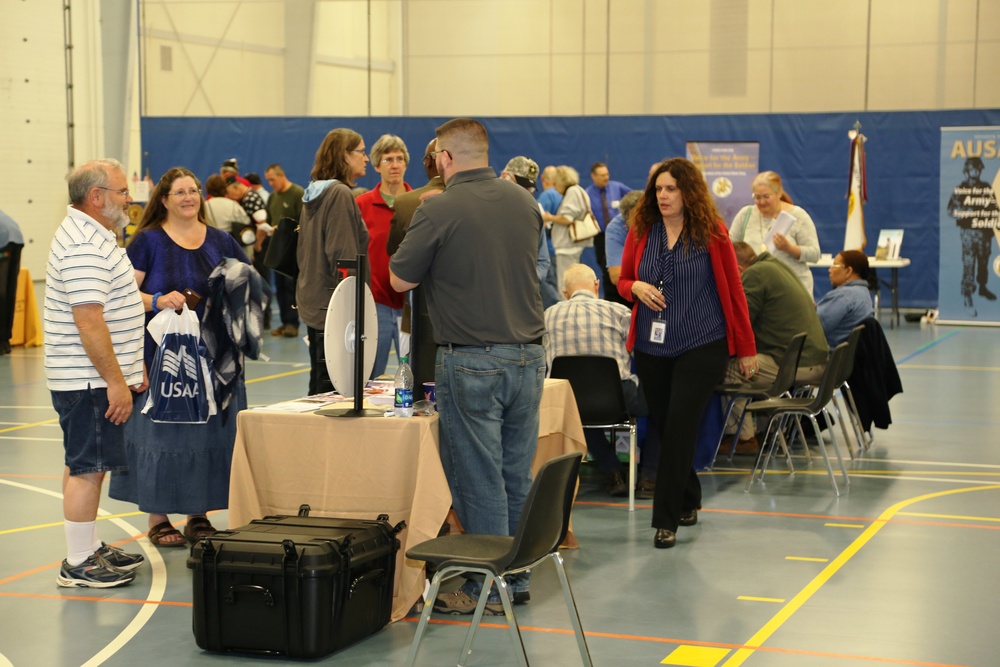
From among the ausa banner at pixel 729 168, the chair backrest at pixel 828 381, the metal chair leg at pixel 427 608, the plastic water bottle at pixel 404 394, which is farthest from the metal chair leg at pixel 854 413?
the ausa banner at pixel 729 168

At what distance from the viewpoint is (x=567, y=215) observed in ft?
41.1

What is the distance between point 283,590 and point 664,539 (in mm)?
1963

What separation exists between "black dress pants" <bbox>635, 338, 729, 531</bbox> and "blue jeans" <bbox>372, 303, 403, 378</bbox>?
52.7 inches

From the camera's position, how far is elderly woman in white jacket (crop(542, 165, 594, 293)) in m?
12.5

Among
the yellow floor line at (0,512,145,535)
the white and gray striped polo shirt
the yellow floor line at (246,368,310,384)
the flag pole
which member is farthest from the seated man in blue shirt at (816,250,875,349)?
the flag pole

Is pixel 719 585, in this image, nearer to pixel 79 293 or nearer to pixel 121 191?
pixel 79 293

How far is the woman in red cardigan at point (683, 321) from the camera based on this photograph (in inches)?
199

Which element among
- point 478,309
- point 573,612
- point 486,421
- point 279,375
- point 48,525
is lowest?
point 48,525

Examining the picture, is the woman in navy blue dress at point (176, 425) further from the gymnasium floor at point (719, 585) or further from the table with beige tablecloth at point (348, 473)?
the table with beige tablecloth at point (348, 473)

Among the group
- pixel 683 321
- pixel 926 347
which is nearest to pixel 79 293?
pixel 683 321

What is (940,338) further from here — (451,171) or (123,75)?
(123,75)

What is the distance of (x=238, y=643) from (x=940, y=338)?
11.1 meters

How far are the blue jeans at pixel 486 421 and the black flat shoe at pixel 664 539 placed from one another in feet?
3.82

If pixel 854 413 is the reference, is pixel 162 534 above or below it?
below
